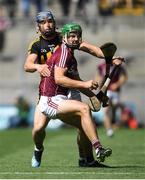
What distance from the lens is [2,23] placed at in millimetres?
28969

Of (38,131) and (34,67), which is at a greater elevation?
(34,67)

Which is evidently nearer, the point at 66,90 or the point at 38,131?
the point at 66,90

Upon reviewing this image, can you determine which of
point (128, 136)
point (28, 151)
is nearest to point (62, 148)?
point (28, 151)

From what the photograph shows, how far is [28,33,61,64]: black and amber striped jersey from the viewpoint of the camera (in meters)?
11.5

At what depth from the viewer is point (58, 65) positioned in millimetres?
10789

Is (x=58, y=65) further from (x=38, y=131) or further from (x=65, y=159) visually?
(x=65, y=159)

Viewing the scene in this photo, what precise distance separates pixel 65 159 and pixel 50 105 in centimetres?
226

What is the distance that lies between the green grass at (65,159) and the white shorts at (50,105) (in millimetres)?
750

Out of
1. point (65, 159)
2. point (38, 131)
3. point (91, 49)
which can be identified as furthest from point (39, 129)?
point (65, 159)

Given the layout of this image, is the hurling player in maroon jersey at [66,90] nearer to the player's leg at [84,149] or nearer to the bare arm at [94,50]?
the player's leg at [84,149]

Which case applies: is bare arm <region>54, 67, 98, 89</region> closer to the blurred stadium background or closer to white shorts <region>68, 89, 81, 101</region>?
white shorts <region>68, 89, 81, 101</region>

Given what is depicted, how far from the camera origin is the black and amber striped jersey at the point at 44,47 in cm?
1150

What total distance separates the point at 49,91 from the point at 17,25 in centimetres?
1829

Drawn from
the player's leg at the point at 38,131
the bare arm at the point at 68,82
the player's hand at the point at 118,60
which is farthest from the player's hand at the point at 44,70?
the player's hand at the point at 118,60
